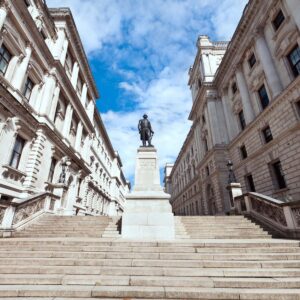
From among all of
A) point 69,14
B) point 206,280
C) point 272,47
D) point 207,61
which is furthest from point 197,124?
point 206,280

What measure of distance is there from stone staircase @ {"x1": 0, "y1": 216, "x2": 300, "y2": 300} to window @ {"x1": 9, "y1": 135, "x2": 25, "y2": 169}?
7917 mm

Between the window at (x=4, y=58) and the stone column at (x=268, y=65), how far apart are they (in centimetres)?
2102

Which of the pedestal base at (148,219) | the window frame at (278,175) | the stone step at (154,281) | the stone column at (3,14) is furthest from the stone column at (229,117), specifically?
the stone column at (3,14)

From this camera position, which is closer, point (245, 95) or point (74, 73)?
point (245, 95)

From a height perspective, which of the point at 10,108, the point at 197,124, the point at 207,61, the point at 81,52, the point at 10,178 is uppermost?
the point at 207,61

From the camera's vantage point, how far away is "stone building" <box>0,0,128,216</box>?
38.3ft

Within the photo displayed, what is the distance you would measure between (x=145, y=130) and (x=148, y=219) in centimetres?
515

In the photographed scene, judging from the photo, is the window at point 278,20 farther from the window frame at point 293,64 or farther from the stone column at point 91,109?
the stone column at point 91,109

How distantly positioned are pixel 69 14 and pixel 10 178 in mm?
19649

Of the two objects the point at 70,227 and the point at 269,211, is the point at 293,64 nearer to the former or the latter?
the point at 269,211

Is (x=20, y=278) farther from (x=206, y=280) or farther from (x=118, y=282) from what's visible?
→ (x=206, y=280)

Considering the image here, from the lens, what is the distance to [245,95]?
20578 millimetres

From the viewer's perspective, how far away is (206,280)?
3.95 meters

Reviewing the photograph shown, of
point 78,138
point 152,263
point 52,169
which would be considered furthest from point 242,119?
point 52,169
